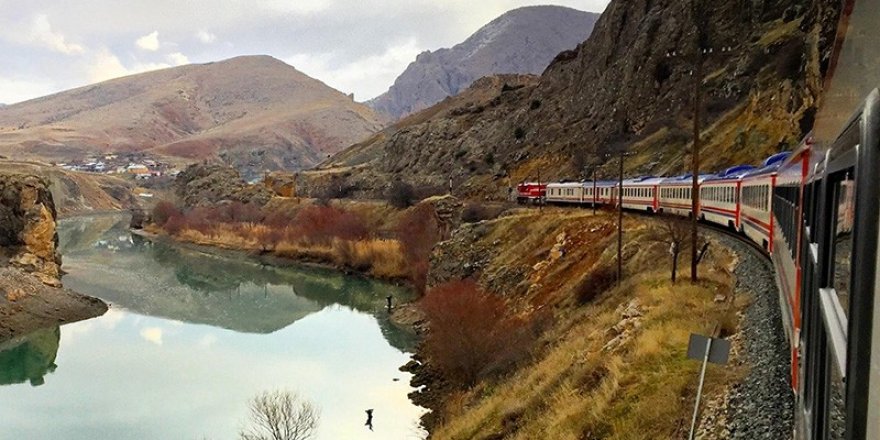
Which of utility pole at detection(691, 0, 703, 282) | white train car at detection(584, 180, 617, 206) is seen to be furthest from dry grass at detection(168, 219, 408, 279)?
utility pole at detection(691, 0, 703, 282)

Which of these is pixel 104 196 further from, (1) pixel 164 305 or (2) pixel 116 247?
(1) pixel 164 305

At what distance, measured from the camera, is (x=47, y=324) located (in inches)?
1971

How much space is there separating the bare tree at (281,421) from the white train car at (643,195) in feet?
70.1

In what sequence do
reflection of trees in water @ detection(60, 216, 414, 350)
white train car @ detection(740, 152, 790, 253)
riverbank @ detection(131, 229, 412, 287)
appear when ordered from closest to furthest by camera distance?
white train car @ detection(740, 152, 790, 253) < reflection of trees in water @ detection(60, 216, 414, 350) < riverbank @ detection(131, 229, 412, 287)

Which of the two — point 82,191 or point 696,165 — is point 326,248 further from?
point 82,191

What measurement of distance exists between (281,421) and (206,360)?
1542cm

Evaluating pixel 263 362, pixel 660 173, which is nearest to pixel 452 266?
pixel 263 362

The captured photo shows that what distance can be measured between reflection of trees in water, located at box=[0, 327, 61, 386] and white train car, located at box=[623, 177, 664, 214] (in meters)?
35.9

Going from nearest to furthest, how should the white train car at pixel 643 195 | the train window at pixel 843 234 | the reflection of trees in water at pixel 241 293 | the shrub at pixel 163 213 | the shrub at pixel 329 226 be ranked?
the train window at pixel 843 234, the white train car at pixel 643 195, the reflection of trees in water at pixel 241 293, the shrub at pixel 329 226, the shrub at pixel 163 213

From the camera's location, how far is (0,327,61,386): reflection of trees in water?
123ft

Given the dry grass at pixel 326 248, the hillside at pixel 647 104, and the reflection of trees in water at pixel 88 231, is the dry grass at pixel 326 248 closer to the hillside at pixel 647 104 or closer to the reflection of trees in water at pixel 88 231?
the reflection of trees in water at pixel 88 231

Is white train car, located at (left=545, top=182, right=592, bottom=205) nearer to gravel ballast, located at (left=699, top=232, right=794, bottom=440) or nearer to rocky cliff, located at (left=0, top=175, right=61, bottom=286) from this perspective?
gravel ballast, located at (left=699, top=232, right=794, bottom=440)

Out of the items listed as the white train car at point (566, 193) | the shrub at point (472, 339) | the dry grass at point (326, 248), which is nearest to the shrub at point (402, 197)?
the dry grass at point (326, 248)

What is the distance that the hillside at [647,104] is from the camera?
4503 centimetres
